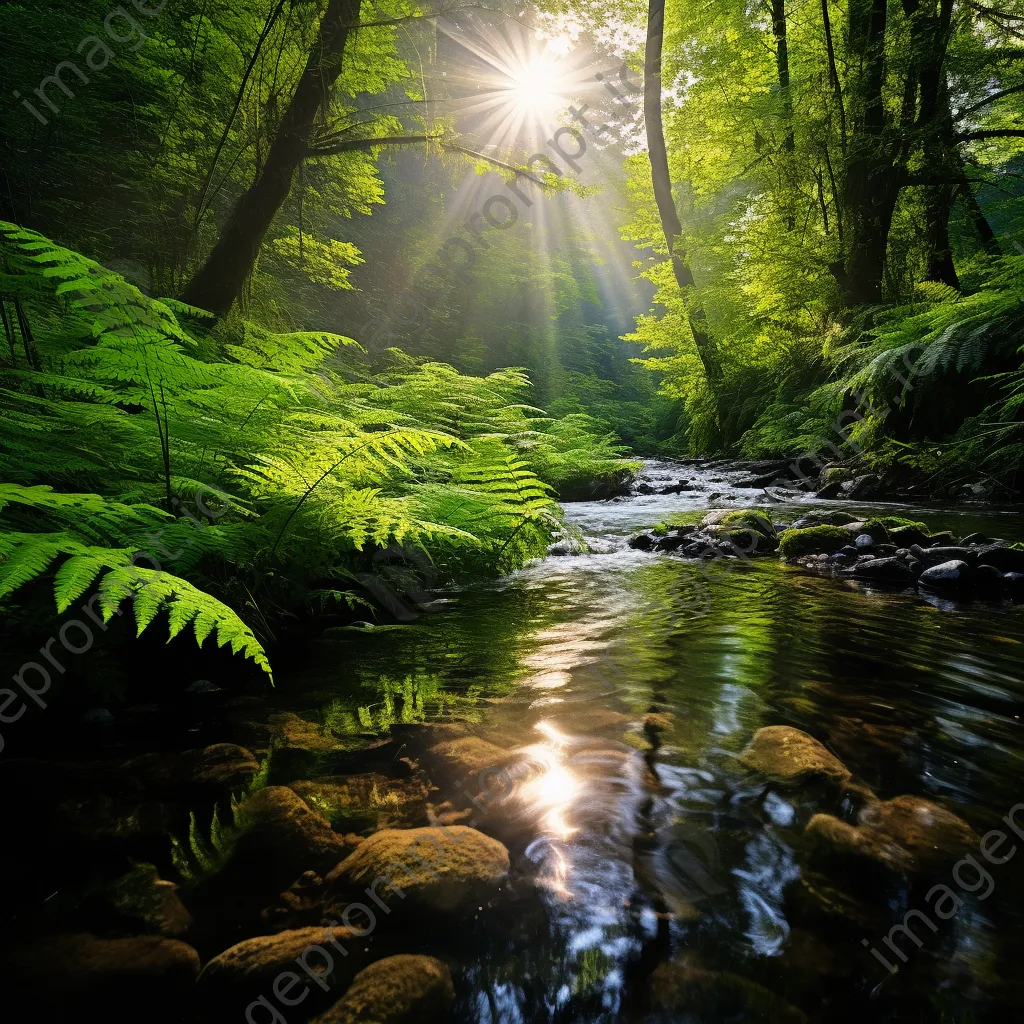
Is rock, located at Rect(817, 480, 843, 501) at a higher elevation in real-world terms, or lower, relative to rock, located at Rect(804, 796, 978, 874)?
higher

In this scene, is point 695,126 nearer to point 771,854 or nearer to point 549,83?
point 549,83

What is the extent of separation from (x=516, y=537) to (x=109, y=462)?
2503mm

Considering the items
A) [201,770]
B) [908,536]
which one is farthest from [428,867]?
[908,536]

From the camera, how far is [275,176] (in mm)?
5027

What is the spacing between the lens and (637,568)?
491 centimetres

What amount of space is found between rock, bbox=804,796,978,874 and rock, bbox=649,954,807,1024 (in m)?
0.48

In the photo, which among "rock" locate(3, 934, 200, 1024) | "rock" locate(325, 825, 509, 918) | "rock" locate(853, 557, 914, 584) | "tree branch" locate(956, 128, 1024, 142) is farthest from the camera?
"tree branch" locate(956, 128, 1024, 142)

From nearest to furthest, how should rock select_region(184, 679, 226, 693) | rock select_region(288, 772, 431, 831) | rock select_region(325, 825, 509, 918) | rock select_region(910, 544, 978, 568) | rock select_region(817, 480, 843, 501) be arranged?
rock select_region(325, 825, 509, 918), rock select_region(288, 772, 431, 831), rock select_region(184, 679, 226, 693), rock select_region(910, 544, 978, 568), rock select_region(817, 480, 843, 501)

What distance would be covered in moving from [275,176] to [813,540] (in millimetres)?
6031

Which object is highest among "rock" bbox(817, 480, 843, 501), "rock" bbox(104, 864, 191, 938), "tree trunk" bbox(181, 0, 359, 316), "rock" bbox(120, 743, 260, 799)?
"tree trunk" bbox(181, 0, 359, 316)

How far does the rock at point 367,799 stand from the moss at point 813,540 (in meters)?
4.59

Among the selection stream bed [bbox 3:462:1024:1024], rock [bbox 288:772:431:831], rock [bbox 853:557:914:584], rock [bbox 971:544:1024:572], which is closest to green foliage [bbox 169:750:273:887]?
stream bed [bbox 3:462:1024:1024]

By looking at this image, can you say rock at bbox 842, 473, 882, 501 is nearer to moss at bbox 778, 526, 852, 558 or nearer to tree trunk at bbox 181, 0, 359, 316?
moss at bbox 778, 526, 852, 558

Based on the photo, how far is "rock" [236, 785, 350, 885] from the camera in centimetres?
138
